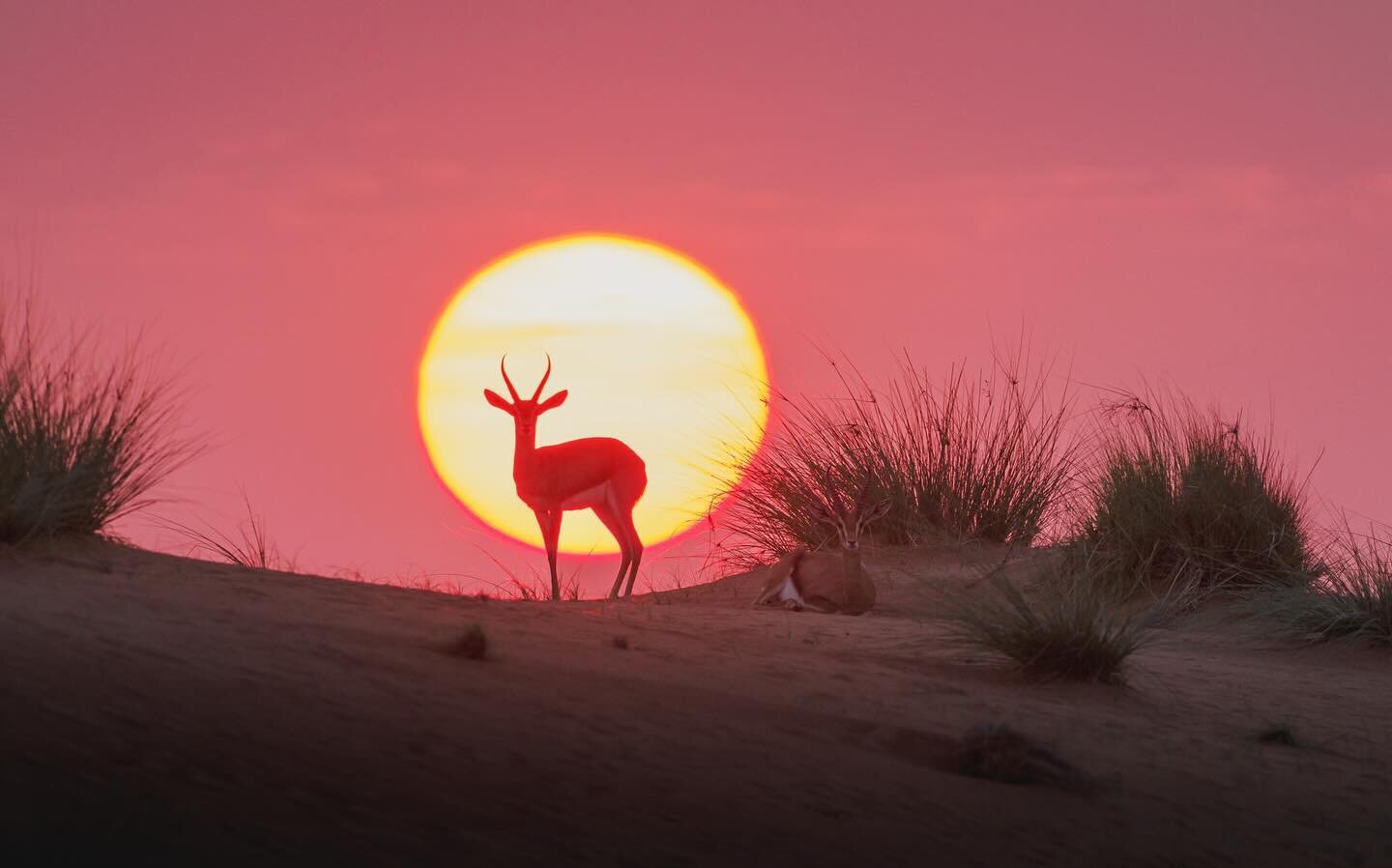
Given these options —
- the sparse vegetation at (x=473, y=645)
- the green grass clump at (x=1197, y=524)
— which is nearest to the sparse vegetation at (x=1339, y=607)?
the green grass clump at (x=1197, y=524)

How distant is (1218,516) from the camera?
12.2 m

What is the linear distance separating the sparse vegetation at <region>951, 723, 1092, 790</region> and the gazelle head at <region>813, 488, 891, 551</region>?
16.9ft

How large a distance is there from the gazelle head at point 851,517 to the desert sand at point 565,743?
2.95 metres

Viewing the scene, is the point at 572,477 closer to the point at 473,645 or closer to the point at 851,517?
the point at 851,517

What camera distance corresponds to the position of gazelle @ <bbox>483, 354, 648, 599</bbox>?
1367cm

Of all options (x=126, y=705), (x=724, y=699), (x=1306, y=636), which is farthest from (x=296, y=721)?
(x=1306, y=636)

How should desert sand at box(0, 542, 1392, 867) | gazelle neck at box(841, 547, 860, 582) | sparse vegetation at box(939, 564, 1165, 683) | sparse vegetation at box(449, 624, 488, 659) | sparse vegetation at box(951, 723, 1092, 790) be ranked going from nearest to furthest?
desert sand at box(0, 542, 1392, 867) → sparse vegetation at box(951, 723, 1092, 790) → sparse vegetation at box(449, 624, 488, 659) → sparse vegetation at box(939, 564, 1165, 683) → gazelle neck at box(841, 547, 860, 582)

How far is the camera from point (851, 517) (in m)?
11.5

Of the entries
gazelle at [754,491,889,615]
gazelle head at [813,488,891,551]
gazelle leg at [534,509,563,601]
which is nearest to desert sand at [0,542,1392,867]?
gazelle at [754,491,889,615]

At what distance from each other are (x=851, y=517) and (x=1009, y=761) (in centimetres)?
614

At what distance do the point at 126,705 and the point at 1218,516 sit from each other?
9915mm

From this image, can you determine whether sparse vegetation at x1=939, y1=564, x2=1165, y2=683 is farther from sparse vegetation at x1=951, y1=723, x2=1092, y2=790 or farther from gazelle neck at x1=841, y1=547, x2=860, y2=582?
gazelle neck at x1=841, y1=547, x2=860, y2=582

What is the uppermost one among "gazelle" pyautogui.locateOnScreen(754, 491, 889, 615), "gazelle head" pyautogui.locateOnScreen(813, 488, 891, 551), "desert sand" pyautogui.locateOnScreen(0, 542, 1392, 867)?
"gazelle head" pyautogui.locateOnScreen(813, 488, 891, 551)

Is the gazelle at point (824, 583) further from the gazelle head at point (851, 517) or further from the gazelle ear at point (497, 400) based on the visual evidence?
the gazelle ear at point (497, 400)
